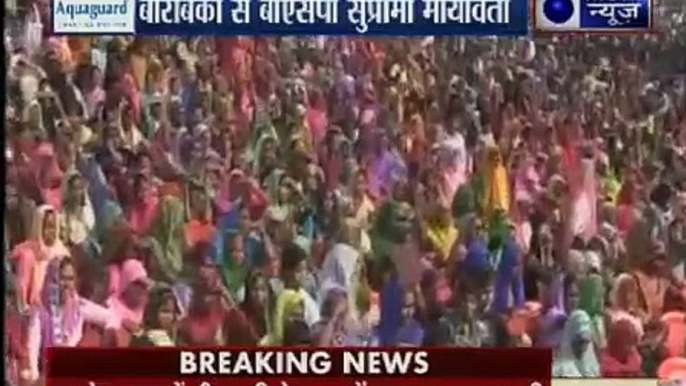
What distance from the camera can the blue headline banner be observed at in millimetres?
2816

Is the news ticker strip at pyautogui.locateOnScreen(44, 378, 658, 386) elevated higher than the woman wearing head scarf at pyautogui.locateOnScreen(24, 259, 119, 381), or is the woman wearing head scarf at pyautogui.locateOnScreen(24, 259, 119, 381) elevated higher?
the woman wearing head scarf at pyautogui.locateOnScreen(24, 259, 119, 381)

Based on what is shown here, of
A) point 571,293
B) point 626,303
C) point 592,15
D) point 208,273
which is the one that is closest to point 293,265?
point 208,273

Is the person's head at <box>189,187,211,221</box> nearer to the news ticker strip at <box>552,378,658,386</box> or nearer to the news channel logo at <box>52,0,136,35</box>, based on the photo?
the news channel logo at <box>52,0,136,35</box>

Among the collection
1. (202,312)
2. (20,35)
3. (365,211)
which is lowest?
(202,312)

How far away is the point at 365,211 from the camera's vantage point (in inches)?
111

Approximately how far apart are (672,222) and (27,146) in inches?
47.8

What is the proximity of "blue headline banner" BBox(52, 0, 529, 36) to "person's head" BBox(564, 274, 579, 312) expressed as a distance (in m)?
0.47

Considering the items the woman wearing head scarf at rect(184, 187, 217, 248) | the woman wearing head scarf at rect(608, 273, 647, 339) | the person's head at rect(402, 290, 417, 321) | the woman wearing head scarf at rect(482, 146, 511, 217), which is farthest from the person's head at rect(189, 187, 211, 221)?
the woman wearing head scarf at rect(608, 273, 647, 339)

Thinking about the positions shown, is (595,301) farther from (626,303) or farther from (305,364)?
(305,364)

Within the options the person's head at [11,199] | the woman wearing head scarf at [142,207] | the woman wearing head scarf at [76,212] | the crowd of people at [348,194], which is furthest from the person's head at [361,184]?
the person's head at [11,199]

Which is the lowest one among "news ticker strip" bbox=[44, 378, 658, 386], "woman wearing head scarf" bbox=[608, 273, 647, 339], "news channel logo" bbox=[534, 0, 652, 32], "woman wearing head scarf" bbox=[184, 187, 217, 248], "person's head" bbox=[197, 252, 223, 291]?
"news ticker strip" bbox=[44, 378, 658, 386]

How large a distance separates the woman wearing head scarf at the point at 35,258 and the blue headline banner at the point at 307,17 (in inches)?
14.9

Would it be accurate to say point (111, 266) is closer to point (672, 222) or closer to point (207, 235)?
point (207, 235)

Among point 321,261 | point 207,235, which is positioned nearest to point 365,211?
point 321,261
